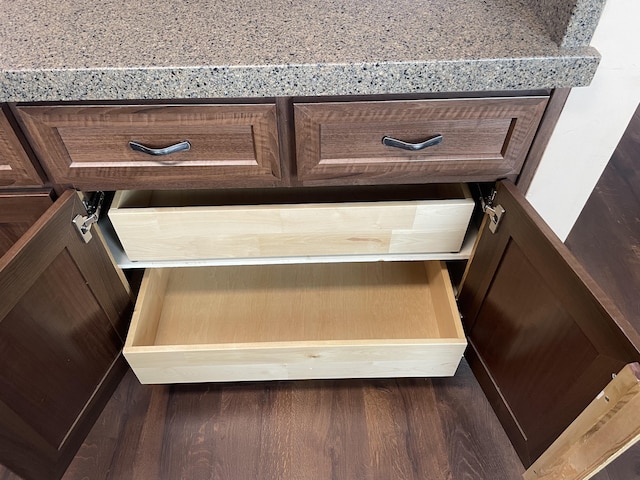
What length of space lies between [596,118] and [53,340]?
1.04 metres

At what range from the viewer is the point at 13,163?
81 centimetres

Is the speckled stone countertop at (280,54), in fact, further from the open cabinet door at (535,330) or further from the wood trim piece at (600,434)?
the wood trim piece at (600,434)

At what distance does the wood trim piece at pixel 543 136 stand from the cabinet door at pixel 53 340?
801 millimetres

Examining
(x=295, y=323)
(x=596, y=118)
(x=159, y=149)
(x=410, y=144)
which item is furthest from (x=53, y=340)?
(x=596, y=118)

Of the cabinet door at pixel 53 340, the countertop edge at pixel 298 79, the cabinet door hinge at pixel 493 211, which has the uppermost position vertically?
the countertop edge at pixel 298 79

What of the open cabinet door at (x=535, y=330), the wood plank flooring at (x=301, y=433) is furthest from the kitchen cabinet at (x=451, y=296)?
the wood plank flooring at (x=301, y=433)

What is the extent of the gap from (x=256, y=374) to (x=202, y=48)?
677 mm

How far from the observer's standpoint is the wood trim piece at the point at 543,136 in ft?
2.51

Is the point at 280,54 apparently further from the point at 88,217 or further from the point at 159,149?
the point at 88,217

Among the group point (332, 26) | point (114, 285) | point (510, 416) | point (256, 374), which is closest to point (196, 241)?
point (114, 285)

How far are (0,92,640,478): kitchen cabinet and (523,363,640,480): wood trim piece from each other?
0.02 meters

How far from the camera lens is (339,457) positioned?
3.43ft

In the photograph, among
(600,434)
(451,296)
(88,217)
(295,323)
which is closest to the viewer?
(600,434)

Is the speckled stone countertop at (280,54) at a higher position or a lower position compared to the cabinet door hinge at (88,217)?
higher
